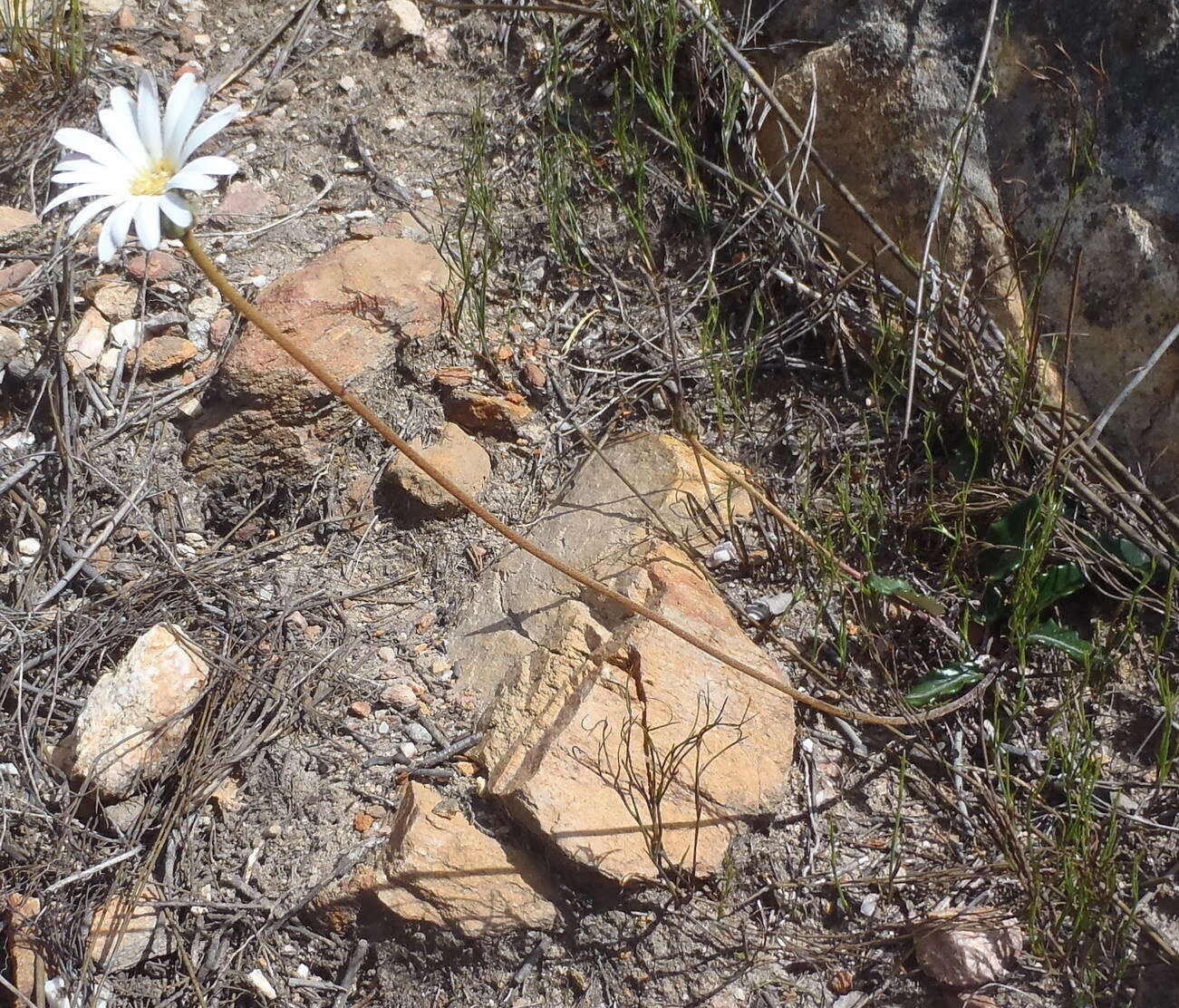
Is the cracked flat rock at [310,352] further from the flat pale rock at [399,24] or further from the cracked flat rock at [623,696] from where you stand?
the flat pale rock at [399,24]

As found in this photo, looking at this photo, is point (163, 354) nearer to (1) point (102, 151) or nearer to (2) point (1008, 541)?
(1) point (102, 151)

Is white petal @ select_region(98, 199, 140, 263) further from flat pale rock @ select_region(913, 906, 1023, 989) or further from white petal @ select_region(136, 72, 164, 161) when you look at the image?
flat pale rock @ select_region(913, 906, 1023, 989)

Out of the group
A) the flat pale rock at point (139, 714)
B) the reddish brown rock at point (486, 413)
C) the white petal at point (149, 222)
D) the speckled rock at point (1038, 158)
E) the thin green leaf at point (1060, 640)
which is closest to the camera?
the white petal at point (149, 222)

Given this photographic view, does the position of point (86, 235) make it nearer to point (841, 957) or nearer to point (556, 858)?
point (556, 858)

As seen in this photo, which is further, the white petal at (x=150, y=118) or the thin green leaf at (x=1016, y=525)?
the thin green leaf at (x=1016, y=525)

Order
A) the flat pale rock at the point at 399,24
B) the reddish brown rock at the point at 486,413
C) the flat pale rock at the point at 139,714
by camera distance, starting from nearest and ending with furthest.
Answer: the flat pale rock at the point at 139,714 < the reddish brown rock at the point at 486,413 < the flat pale rock at the point at 399,24

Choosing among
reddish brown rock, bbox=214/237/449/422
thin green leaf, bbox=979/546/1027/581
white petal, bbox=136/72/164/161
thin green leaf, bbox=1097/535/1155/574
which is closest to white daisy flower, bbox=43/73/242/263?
white petal, bbox=136/72/164/161

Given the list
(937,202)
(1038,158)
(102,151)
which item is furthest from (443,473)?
(1038,158)

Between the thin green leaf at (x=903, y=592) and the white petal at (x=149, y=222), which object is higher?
the thin green leaf at (x=903, y=592)

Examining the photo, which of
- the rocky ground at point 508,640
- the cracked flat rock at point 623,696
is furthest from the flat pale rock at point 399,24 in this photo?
the cracked flat rock at point 623,696

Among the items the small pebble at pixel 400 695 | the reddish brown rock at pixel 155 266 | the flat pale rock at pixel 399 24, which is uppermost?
the flat pale rock at pixel 399 24
